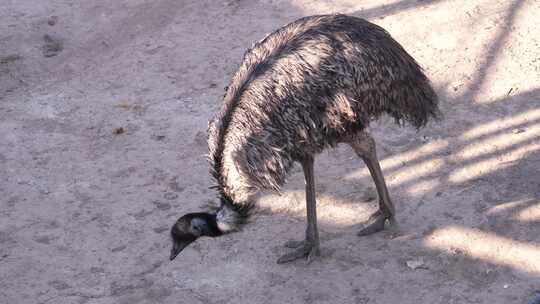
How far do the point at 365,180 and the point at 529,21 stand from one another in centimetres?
206

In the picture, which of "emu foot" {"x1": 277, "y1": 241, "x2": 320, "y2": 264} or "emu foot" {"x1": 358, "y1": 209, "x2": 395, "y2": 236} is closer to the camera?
"emu foot" {"x1": 277, "y1": 241, "x2": 320, "y2": 264}

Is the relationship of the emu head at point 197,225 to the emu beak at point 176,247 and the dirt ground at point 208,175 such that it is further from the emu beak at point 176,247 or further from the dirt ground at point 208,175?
the dirt ground at point 208,175

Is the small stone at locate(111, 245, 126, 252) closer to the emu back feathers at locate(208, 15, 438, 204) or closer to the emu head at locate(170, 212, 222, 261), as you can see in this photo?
the emu head at locate(170, 212, 222, 261)

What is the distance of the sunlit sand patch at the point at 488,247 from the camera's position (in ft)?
14.4

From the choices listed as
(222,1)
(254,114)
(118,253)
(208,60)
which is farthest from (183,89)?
(254,114)

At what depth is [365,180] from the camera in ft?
17.2

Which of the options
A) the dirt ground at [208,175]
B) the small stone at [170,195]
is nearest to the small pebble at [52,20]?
the dirt ground at [208,175]

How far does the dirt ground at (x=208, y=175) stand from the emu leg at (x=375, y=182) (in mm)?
62

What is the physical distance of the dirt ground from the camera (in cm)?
449

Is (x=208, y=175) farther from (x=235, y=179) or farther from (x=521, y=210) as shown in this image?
(x=521, y=210)

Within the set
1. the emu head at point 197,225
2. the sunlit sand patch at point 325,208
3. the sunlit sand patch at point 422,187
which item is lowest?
the sunlit sand patch at point 325,208

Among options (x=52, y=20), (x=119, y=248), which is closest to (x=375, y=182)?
(x=119, y=248)

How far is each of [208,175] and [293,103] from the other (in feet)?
4.75

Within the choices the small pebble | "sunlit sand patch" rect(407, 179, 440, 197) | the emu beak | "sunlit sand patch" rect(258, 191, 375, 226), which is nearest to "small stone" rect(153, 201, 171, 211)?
"sunlit sand patch" rect(258, 191, 375, 226)
